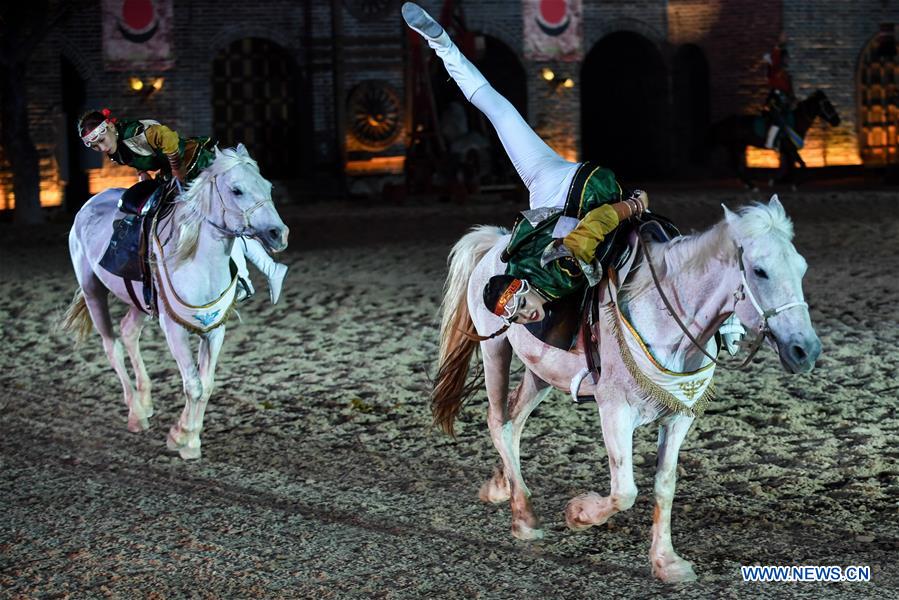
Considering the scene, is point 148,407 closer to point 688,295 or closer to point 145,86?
point 688,295

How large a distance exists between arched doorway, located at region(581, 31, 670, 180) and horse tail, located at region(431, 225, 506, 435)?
2247 centimetres

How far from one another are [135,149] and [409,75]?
16457mm

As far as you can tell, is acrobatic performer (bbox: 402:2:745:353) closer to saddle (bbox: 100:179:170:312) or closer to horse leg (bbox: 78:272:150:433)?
saddle (bbox: 100:179:170:312)

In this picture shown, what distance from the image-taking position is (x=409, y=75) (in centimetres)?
2342

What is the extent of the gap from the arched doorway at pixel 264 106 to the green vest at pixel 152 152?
1673 cm

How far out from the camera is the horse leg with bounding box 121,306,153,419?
25.3ft

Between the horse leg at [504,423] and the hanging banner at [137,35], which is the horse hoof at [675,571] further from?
the hanging banner at [137,35]

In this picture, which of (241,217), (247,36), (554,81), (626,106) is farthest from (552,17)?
(241,217)

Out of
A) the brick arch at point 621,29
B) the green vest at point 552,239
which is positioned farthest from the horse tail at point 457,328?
the brick arch at point 621,29

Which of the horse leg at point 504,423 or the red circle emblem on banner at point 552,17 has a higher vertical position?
the red circle emblem on banner at point 552,17

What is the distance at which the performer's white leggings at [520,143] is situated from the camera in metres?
5.20

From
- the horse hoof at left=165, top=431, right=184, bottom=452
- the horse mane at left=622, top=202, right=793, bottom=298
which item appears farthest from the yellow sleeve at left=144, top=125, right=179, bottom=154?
the horse mane at left=622, top=202, right=793, bottom=298

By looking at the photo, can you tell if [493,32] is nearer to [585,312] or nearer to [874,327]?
[874,327]

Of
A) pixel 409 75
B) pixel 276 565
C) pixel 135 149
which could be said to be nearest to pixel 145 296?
pixel 135 149
